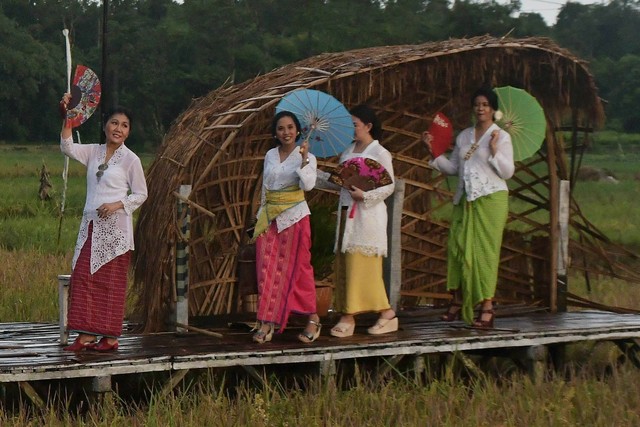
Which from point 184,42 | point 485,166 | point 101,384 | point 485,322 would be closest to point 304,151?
point 485,166

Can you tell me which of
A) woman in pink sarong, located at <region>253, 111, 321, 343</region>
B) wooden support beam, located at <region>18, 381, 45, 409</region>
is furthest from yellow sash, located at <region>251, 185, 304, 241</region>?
wooden support beam, located at <region>18, 381, 45, 409</region>

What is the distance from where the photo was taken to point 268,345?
270 inches

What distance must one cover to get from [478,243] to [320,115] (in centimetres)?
132

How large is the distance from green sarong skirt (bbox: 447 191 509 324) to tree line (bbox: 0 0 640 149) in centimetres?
2716

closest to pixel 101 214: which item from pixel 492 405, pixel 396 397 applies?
pixel 396 397

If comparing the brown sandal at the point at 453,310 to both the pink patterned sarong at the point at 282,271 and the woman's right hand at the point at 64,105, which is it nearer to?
the pink patterned sarong at the point at 282,271

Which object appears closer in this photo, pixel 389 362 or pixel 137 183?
pixel 137 183

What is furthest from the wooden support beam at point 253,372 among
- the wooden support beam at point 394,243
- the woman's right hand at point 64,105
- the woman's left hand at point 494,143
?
the woman's left hand at point 494,143

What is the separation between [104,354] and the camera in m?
6.41

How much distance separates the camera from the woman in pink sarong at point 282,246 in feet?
22.8

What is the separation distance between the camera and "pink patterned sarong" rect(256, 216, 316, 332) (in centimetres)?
701

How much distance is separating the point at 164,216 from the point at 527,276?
338cm

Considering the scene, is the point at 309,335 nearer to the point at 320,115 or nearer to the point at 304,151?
the point at 304,151

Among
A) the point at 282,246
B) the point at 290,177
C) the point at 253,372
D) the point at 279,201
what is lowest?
the point at 253,372
